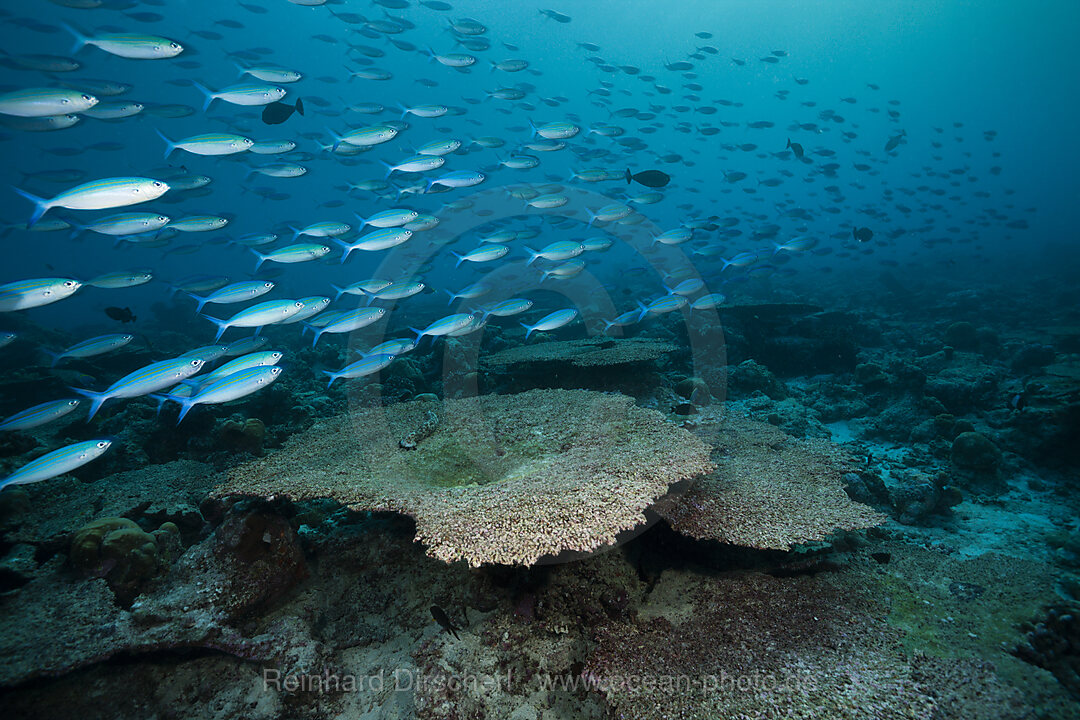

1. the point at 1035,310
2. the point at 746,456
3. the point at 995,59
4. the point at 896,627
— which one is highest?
the point at 995,59

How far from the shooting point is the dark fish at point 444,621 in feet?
10.3

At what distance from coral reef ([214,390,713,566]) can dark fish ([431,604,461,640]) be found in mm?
886

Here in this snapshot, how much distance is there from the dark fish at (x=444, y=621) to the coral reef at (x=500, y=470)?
2.91 feet

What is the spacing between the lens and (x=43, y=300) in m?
4.31

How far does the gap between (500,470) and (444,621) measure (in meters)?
1.31

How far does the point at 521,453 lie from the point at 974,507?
18.5 ft

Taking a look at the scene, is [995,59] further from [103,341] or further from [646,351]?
[103,341]

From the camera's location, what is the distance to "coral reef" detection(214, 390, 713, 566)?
2.58 metres

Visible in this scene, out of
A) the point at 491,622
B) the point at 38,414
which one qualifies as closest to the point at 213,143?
the point at 38,414

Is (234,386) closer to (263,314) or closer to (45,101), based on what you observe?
(263,314)

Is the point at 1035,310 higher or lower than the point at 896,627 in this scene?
lower

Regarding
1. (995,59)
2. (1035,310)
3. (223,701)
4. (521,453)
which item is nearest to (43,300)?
(223,701)

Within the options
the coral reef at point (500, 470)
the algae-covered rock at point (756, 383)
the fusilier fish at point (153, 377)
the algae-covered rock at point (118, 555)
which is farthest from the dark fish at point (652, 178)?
the algae-covered rock at point (118, 555)

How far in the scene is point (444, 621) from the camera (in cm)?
313
